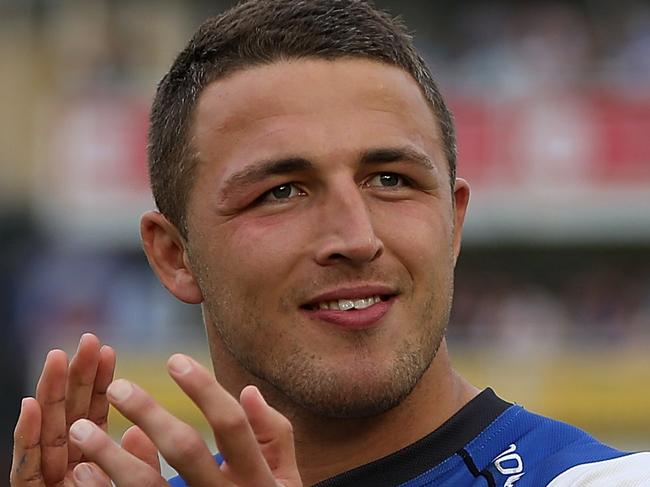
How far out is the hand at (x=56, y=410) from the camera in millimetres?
2844

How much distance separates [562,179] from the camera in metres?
19.9

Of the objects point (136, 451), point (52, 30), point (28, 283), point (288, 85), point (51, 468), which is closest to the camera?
point (136, 451)

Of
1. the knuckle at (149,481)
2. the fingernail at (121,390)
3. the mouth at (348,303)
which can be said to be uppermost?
the fingernail at (121,390)

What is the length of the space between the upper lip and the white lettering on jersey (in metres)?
0.37

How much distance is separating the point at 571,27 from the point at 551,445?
57.6 ft

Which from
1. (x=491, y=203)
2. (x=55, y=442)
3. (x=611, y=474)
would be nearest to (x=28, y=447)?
(x=55, y=442)

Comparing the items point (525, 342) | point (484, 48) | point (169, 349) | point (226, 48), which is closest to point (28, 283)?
point (169, 349)

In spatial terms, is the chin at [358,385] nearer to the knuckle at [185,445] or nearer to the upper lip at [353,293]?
the upper lip at [353,293]

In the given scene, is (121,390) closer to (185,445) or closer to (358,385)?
(185,445)

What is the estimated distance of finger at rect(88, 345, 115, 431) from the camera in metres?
2.88

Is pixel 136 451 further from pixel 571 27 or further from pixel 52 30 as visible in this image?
pixel 52 30

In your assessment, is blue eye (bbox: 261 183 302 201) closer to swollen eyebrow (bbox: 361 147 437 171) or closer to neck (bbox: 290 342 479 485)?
swollen eyebrow (bbox: 361 147 437 171)

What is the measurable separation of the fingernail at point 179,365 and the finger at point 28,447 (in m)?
0.78

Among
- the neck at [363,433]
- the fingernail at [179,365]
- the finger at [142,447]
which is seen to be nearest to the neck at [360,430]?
the neck at [363,433]
